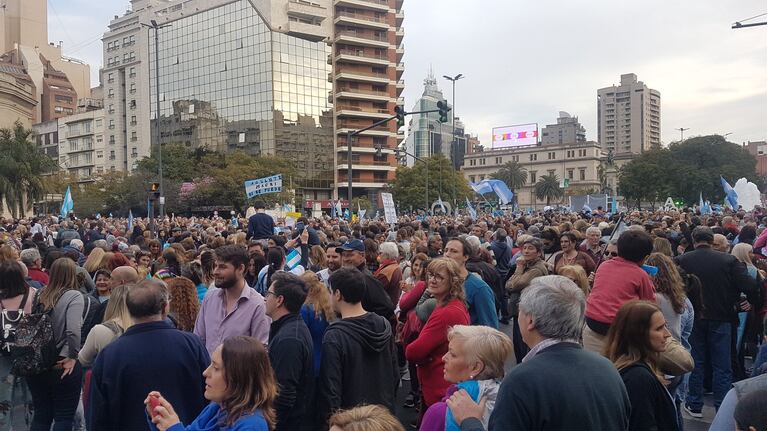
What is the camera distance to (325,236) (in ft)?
43.0

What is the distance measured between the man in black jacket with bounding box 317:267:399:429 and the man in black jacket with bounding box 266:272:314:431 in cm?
12

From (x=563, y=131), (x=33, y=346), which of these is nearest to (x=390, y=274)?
(x=33, y=346)

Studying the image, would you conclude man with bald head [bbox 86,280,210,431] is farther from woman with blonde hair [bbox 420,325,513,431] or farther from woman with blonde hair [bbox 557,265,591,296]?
woman with blonde hair [bbox 557,265,591,296]

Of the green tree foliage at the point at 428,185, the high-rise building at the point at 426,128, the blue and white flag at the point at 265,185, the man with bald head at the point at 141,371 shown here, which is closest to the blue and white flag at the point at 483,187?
the blue and white flag at the point at 265,185

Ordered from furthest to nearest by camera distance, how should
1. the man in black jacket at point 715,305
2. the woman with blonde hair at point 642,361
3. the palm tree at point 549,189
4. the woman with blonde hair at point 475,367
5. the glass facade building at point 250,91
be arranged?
the palm tree at point 549,189, the glass facade building at point 250,91, the man in black jacket at point 715,305, the woman with blonde hair at point 642,361, the woman with blonde hair at point 475,367

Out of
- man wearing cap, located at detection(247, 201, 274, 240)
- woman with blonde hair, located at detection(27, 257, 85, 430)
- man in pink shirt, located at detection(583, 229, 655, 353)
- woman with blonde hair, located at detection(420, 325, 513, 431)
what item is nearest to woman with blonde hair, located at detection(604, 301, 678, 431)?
woman with blonde hair, located at detection(420, 325, 513, 431)

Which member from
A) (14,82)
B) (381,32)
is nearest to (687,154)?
(381,32)

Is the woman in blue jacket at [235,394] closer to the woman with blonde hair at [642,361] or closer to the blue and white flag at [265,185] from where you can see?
the woman with blonde hair at [642,361]

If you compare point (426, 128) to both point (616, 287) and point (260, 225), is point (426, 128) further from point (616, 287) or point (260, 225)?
point (616, 287)

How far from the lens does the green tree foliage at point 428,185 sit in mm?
63344

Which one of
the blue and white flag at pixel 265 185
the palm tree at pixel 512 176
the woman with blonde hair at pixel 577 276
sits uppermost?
the palm tree at pixel 512 176

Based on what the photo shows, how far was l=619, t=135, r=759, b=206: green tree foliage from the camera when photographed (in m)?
66.2

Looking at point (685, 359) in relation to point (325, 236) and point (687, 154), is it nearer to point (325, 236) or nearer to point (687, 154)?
point (325, 236)

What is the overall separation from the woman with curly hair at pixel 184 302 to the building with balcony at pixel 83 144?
98966mm
